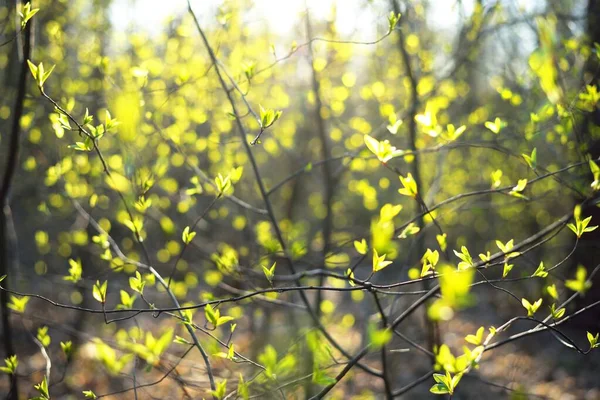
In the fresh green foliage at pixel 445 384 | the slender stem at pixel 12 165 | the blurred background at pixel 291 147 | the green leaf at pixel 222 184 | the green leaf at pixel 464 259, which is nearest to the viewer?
the fresh green foliage at pixel 445 384

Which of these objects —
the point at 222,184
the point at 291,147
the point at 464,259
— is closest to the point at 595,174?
the point at 464,259

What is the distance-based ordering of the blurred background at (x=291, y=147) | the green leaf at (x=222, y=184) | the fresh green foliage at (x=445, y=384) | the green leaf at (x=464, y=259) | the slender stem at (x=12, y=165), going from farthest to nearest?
the blurred background at (x=291, y=147), the slender stem at (x=12, y=165), the green leaf at (x=222, y=184), the green leaf at (x=464, y=259), the fresh green foliage at (x=445, y=384)

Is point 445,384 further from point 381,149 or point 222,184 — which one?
point 222,184

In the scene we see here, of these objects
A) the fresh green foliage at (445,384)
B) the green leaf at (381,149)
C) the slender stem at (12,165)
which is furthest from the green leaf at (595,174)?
the slender stem at (12,165)

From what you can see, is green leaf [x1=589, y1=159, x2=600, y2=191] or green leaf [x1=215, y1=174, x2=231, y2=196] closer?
green leaf [x1=589, y1=159, x2=600, y2=191]

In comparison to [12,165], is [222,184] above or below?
below

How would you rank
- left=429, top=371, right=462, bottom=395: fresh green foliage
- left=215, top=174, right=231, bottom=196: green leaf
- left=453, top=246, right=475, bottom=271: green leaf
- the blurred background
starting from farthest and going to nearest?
Answer: the blurred background < left=215, top=174, right=231, bottom=196: green leaf < left=453, top=246, right=475, bottom=271: green leaf < left=429, top=371, right=462, bottom=395: fresh green foliage

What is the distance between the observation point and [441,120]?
4102 millimetres

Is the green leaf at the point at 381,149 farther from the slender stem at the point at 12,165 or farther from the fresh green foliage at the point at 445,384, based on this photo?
the slender stem at the point at 12,165

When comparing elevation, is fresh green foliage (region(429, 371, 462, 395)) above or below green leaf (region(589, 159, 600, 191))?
below

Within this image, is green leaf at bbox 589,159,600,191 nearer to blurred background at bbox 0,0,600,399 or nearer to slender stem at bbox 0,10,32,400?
blurred background at bbox 0,0,600,399

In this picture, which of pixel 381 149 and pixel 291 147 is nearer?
pixel 381 149

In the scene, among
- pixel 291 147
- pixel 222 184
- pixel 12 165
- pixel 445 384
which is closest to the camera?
pixel 445 384

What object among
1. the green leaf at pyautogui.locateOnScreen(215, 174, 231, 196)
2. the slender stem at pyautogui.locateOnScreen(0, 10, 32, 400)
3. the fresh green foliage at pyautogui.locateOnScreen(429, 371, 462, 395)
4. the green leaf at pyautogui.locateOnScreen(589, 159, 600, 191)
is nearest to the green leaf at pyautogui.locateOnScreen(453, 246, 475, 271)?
the fresh green foliage at pyautogui.locateOnScreen(429, 371, 462, 395)
